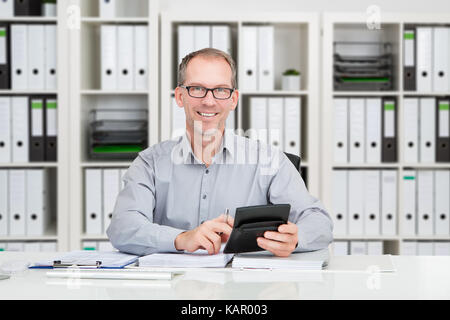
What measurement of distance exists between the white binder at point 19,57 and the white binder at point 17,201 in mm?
438

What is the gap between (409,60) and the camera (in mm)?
2846

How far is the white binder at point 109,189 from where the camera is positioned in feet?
9.25

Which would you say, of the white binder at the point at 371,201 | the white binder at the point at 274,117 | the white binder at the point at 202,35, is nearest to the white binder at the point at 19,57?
the white binder at the point at 202,35

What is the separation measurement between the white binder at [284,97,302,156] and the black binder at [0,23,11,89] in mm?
1389

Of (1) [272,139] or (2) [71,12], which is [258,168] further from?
(2) [71,12]

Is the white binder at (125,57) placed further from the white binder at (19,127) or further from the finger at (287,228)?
the finger at (287,228)

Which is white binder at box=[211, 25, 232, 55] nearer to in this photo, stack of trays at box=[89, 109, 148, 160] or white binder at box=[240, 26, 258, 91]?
white binder at box=[240, 26, 258, 91]

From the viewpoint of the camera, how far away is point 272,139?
2.83 meters

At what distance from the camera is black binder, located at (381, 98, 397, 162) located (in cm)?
285

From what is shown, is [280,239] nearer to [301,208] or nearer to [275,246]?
[275,246]

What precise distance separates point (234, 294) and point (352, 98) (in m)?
2.01
